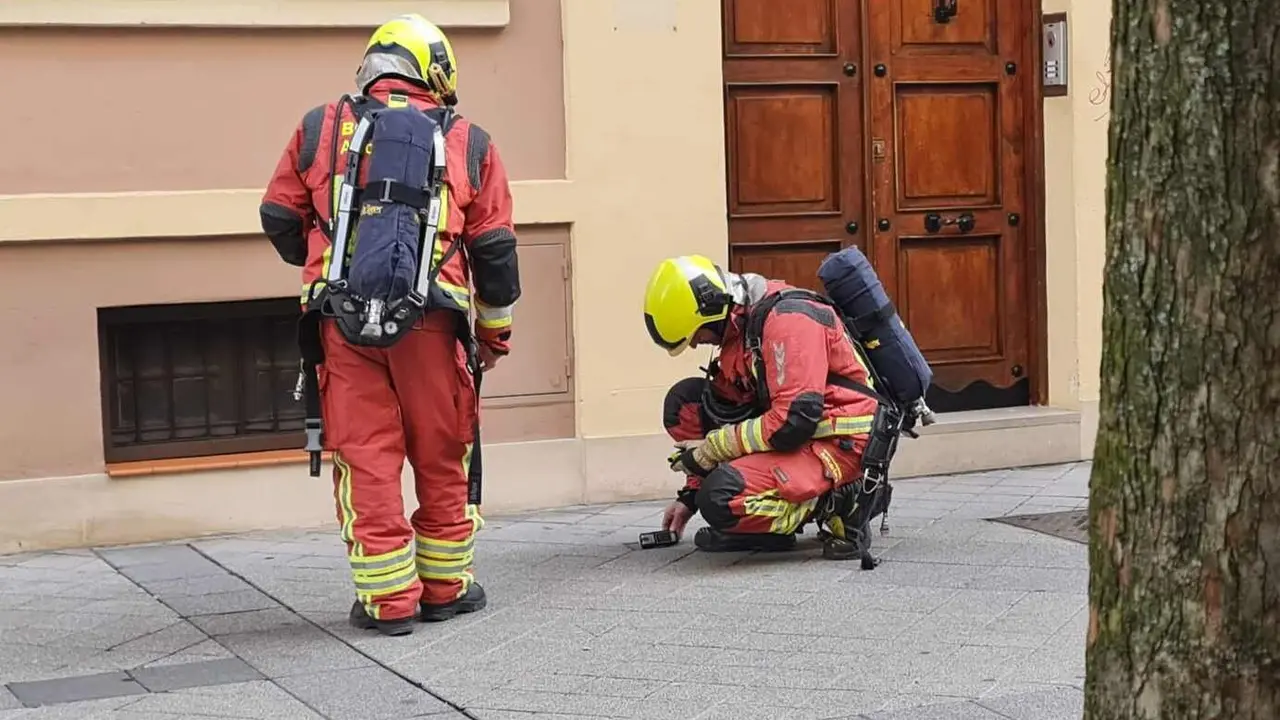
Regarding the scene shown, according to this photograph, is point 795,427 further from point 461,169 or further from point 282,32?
point 282,32

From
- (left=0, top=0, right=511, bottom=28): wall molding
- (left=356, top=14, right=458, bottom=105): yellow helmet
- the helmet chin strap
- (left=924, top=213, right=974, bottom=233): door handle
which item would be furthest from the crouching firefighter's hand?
(left=924, top=213, right=974, bottom=233): door handle

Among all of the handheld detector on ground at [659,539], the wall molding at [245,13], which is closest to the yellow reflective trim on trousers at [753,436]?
the handheld detector on ground at [659,539]

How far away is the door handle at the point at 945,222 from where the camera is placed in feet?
30.3

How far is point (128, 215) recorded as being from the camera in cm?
753

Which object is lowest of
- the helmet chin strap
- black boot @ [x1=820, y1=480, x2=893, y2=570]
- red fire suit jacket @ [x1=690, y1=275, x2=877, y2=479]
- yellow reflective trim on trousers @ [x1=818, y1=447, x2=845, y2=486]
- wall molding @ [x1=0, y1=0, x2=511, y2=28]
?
black boot @ [x1=820, y1=480, x2=893, y2=570]

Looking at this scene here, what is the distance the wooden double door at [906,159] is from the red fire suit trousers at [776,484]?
2.34 m

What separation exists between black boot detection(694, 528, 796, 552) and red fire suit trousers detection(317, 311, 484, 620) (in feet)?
4.43

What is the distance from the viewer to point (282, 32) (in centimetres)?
777

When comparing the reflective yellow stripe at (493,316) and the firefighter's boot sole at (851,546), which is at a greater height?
the reflective yellow stripe at (493,316)

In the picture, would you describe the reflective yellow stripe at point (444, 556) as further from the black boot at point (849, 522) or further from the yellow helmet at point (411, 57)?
the black boot at point (849, 522)

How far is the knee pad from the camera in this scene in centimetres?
660

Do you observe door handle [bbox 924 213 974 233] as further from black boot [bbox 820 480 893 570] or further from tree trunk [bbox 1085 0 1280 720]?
tree trunk [bbox 1085 0 1280 720]

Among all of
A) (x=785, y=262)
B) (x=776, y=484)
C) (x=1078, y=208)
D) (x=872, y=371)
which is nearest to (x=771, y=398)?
(x=776, y=484)

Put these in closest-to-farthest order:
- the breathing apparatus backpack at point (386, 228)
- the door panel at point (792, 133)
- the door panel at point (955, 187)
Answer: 1. the breathing apparatus backpack at point (386, 228)
2. the door panel at point (792, 133)
3. the door panel at point (955, 187)
